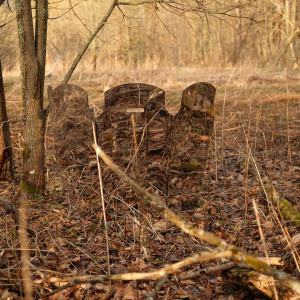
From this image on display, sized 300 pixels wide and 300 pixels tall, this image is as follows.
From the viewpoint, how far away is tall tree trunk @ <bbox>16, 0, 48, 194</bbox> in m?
3.87

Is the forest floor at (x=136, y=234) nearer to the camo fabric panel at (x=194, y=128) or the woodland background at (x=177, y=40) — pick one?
the camo fabric panel at (x=194, y=128)

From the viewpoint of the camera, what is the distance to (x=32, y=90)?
3.99 metres

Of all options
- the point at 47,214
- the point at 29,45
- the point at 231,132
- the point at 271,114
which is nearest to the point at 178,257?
the point at 47,214

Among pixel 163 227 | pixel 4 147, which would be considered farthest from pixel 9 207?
pixel 4 147

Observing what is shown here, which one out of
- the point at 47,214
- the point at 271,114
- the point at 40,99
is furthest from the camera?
the point at 271,114

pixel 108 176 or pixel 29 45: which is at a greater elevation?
pixel 29 45

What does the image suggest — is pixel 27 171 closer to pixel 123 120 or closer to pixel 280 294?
pixel 123 120

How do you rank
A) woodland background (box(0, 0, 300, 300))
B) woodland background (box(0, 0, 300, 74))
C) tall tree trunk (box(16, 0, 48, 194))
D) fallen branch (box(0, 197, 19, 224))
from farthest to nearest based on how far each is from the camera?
woodland background (box(0, 0, 300, 74)) → tall tree trunk (box(16, 0, 48, 194)) → fallen branch (box(0, 197, 19, 224)) → woodland background (box(0, 0, 300, 300))

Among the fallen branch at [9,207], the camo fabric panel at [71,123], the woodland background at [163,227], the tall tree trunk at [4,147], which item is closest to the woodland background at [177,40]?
the woodland background at [163,227]

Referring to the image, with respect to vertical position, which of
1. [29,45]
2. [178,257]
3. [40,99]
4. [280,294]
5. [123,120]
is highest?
[29,45]

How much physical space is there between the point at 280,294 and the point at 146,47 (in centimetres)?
1821

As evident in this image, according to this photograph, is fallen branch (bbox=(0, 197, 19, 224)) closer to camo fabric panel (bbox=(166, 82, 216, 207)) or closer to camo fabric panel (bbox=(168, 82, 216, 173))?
camo fabric panel (bbox=(166, 82, 216, 207))

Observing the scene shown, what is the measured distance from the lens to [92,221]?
3.84m

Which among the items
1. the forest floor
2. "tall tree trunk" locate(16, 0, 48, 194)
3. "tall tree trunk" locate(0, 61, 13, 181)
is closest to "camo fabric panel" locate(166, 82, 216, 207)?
the forest floor
